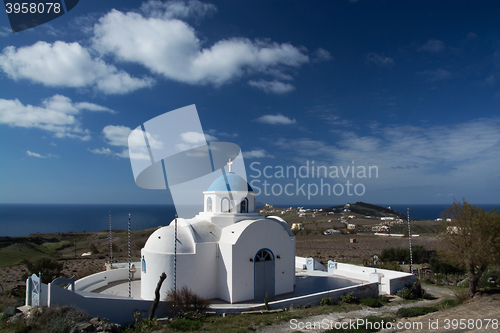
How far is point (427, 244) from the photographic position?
1476 inches

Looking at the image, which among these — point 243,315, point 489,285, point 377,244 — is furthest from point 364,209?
point 243,315

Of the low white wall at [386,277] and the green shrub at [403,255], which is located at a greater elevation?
the low white wall at [386,277]

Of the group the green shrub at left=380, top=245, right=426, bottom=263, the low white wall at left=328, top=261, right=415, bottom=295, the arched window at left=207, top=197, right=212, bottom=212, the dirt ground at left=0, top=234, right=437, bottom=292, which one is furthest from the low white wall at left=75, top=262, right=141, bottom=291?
the green shrub at left=380, top=245, right=426, bottom=263

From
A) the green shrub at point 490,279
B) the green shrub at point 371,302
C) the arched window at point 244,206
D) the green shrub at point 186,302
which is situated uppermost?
the arched window at point 244,206

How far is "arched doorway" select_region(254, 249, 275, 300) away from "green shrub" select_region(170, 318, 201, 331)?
12.9 ft

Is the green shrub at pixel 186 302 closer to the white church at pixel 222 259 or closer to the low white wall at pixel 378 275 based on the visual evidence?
the white church at pixel 222 259

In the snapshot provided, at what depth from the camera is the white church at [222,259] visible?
1402 cm

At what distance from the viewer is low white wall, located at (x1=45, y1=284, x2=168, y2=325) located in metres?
11.3

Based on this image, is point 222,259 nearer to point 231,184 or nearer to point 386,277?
point 231,184

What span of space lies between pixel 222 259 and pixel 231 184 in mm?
4448

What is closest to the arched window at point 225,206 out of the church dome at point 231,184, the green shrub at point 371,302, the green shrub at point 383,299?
→ the church dome at point 231,184

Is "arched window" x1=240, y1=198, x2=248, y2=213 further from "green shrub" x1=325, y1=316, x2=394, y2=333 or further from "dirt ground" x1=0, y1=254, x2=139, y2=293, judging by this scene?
"dirt ground" x1=0, y1=254, x2=139, y2=293

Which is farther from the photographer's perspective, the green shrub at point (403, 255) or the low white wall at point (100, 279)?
the green shrub at point (403, 255)

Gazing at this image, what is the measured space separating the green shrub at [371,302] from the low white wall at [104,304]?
946 cm
